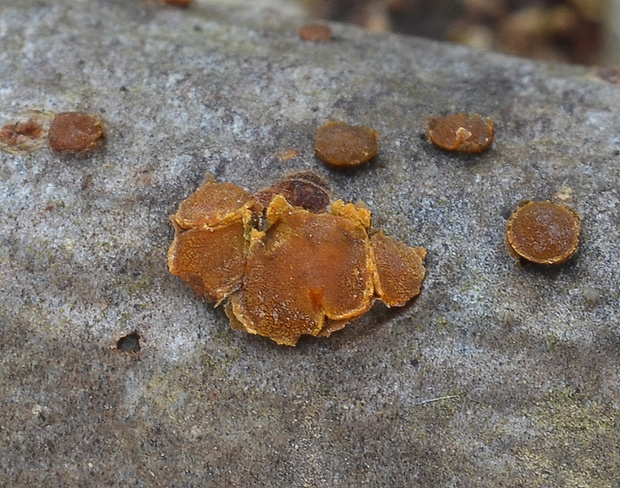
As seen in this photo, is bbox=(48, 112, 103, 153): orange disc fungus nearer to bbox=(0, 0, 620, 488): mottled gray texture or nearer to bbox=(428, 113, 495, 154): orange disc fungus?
bbox=(0, 0, 620, 488): mottled gray texture

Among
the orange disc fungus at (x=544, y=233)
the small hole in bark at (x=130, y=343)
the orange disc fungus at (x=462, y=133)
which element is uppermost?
the orange disc fungus at (x=462, y=133)

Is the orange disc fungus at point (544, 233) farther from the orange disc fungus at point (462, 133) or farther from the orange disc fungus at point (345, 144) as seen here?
the orange disc fungus at point (345, 144)

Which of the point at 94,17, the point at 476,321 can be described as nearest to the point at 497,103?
the point at 476,321

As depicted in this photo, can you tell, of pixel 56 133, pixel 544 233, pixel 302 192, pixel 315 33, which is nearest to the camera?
pixel 544 233

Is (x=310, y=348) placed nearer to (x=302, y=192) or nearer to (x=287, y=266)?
(x=287, y=266)

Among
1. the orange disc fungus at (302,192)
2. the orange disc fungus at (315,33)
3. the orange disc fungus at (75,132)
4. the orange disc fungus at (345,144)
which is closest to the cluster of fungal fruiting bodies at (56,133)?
the orange disc fungus at (75,132)

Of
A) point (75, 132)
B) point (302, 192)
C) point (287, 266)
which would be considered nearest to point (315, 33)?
point (302, 192)
